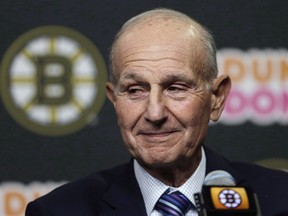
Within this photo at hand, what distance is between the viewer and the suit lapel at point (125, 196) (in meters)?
1.78

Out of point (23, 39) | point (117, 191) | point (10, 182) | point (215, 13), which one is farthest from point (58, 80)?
point (117, 191)

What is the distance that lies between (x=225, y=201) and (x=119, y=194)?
484mm

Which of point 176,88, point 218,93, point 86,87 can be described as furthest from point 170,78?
point 86,87

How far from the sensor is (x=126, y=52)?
169cm

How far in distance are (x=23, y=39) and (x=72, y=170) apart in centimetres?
38

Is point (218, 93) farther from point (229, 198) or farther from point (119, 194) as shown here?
point (229, 198)

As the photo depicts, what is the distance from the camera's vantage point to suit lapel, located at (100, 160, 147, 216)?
1.78 meters

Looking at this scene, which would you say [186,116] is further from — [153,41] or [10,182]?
[10,182]

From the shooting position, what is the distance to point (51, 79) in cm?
239

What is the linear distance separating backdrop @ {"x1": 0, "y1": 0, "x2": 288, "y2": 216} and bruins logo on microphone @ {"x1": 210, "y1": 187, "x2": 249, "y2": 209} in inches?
41.4

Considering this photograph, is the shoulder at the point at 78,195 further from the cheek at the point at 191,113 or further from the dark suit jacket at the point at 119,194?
the cheek at the point at 191,113

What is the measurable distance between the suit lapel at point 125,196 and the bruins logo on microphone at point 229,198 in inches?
16.3

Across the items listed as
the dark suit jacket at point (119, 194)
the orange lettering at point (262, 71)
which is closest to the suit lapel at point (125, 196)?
the dark suit jacket at point (119, 194)

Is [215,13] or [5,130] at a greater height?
[215,13]
